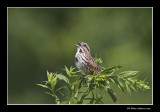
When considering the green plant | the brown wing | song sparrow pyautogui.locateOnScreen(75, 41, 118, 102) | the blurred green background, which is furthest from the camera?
the blurred green background

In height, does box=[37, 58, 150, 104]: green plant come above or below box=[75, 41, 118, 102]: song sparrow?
below

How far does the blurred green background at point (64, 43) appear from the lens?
323 inches

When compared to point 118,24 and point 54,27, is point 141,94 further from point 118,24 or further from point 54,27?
point 54,27

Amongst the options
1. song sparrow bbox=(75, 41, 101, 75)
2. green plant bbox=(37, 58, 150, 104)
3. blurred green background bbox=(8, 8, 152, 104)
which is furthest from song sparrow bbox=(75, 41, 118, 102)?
blurred green background bbox=(8, 8, 152, 104)

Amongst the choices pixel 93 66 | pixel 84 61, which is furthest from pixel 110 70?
pixel 84 61

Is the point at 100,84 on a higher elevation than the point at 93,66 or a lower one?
lower

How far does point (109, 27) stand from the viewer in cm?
924

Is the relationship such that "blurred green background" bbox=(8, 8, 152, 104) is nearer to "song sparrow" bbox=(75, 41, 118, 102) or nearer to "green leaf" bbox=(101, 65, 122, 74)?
"song sparrow" bbox=(75, 41, 118, 102)

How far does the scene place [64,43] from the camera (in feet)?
36.8

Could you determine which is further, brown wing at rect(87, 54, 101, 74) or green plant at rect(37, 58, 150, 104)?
brown wing at rect(87, 54, 101, 74)

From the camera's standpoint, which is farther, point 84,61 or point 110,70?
point 84,61

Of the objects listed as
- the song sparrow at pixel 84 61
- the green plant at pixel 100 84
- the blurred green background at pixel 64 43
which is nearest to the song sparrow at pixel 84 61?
the song sparrow at pixel 84 61

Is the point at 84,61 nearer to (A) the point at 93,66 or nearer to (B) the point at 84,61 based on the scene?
(B) the point at 84,61

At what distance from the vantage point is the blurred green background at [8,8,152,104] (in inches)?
323
